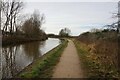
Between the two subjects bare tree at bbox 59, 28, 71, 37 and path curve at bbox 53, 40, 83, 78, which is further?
bare tree at bbox 59, 28, 71, 37

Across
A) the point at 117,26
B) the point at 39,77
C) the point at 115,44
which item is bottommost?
the point at 39,77

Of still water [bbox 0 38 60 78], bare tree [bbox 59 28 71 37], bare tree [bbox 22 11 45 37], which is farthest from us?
bare tree [bbox 59 28 71 37]

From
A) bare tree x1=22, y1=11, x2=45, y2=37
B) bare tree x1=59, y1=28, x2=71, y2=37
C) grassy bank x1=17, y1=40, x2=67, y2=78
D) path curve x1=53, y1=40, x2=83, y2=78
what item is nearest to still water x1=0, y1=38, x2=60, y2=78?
grassy bank x1=17, y1=40, x2=67, y2=78

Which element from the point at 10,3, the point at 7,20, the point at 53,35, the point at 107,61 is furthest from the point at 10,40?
the point at 53,35

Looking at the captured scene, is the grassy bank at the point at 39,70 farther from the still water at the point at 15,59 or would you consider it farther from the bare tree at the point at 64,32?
the bare tree at the point at 64,32

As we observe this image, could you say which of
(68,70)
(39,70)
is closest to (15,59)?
(39,70)

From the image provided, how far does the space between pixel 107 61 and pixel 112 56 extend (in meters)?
1.07

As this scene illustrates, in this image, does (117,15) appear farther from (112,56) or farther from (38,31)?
(38,31)

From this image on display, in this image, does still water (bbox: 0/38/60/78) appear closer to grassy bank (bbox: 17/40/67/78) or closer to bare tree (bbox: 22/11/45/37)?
grassy bank (bbox: 17/40/67/78)

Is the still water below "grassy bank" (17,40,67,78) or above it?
below

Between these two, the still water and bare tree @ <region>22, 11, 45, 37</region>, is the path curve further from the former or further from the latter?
bare tree @ <region>22, 11, 45, 37</region>

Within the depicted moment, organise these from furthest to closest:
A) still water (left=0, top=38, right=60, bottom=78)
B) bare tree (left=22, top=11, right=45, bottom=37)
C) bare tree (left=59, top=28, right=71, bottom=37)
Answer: bare tree (left=59, top=28, right=71, bottom=37), bare tree (left=22, top=11, right=45, bottom=37), still water (left=0, top=38, right=60, bottom=78)

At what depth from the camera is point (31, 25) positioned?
3378 inches

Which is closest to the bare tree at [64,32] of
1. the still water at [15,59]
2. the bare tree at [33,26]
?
the bare tree at [33,26]
